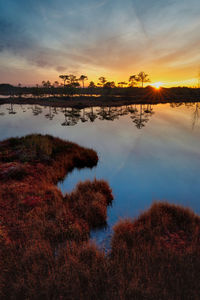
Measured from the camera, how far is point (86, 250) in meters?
4.45

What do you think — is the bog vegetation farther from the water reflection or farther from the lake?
the water reflection

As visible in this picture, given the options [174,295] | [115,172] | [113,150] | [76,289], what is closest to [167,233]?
[174,295]

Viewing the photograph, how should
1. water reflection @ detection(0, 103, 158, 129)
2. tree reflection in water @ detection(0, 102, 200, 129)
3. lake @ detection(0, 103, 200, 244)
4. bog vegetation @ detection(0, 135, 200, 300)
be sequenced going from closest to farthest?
bog vegetation @ detection(0, 135, 200, 300)
lake @ detection(0, 103, 200, 244)
tree reflection in water @ detection(0, 102, 200, 129)
water reflection @ detection(0, 103, 158, 129)

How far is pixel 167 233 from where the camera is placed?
5.63 meters

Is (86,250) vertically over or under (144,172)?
over

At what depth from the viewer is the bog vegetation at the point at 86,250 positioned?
3439 millimetres

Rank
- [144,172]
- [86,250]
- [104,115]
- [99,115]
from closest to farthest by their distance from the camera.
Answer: [86,250] → [144,172] → [104,115] → [99,115]

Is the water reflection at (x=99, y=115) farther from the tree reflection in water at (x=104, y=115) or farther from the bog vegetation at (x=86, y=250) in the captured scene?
the bog vegetation at (x=86, y=250)

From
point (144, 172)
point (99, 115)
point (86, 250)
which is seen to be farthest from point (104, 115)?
point (86, 250)

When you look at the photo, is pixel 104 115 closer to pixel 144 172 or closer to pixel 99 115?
pixel 99 115

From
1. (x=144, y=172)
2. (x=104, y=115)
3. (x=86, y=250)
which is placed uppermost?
(x=104, y=115)

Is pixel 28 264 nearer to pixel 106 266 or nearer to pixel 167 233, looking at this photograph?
pixel 106 266

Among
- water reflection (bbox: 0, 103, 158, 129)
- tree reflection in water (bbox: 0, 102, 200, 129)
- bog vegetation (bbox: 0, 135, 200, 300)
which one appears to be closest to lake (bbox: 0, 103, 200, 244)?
bog vegetation (bbox: 0, 135, 200, 300)

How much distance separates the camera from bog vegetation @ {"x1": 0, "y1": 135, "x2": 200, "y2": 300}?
344 centimetres
